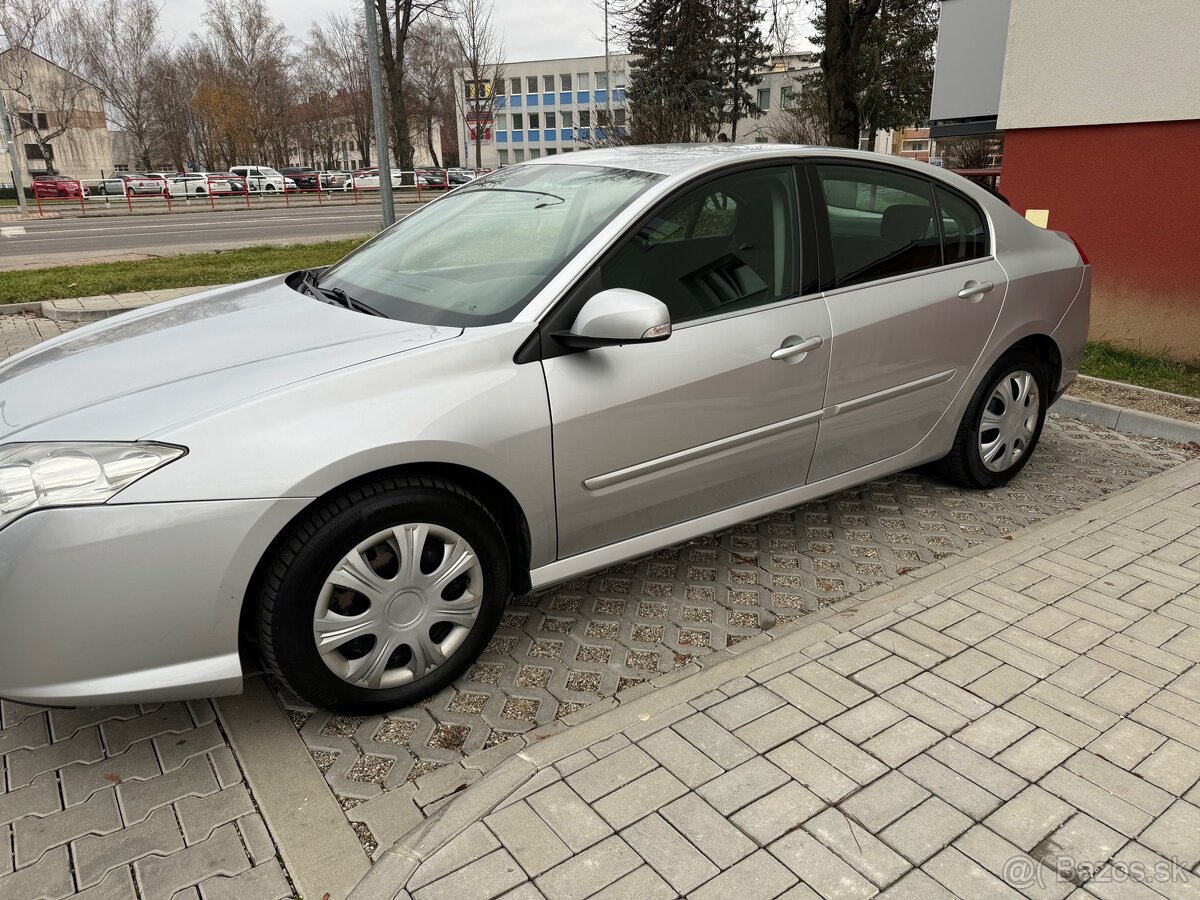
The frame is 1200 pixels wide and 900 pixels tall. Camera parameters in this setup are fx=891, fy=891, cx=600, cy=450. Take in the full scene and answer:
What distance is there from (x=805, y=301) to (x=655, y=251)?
68cm

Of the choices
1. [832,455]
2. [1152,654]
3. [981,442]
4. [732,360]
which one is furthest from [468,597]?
[981,442]

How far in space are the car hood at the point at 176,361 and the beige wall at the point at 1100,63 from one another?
6287 mm

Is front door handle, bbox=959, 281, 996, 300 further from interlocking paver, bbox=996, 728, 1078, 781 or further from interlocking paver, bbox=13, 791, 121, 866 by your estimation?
interlocking paver, bbox=13, 791, 121, 866

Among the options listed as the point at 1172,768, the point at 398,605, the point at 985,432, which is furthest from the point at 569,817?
the point at 985,432

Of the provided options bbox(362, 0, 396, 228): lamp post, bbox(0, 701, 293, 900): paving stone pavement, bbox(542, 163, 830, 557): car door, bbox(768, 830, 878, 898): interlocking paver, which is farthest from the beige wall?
bbox(0, 701, 293, 900): paving stone pavement

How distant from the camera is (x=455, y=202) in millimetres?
3820

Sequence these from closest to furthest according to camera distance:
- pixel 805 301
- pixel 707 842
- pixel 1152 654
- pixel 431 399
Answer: pixel 707 842 < pixel 431 399 < pixel 1152 654 < pixel 805 301

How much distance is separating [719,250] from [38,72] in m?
59.1

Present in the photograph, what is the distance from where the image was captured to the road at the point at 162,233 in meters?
16.4

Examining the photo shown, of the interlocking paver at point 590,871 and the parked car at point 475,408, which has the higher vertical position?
the parked car at point 475,408

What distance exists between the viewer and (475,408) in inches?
103

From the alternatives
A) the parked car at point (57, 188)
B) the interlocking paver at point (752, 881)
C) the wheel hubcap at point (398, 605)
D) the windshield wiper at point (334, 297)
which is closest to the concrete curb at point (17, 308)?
the windshield wiper at point (334, 297)

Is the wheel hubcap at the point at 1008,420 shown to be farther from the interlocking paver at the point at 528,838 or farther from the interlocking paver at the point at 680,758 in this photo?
the interlocking paver at the point at 528,838

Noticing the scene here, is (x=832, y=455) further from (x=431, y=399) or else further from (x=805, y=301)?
(x=431, y=399)
